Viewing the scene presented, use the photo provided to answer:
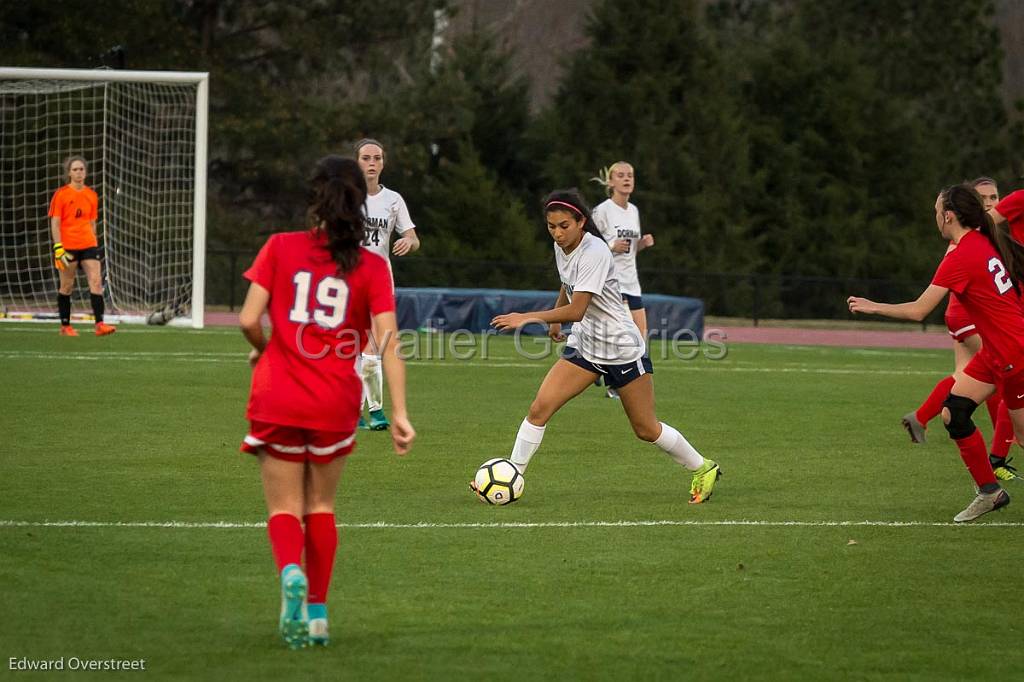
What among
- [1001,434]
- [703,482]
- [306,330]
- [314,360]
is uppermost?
[306,330]

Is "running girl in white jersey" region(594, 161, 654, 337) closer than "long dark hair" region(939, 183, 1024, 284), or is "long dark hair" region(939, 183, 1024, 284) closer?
"long dark hair" region(939, 183, 1024, 284)

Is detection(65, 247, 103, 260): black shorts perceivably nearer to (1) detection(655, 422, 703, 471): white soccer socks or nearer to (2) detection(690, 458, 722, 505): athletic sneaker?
(1) detection(655, 422, 703, 471): white soccer socks

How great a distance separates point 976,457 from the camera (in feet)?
28.0

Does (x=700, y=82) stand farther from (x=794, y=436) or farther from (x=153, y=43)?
(x=794, y=436)

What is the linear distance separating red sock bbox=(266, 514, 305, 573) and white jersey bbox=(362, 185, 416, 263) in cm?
652

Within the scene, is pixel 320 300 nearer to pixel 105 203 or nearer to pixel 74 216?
pixel 74 216

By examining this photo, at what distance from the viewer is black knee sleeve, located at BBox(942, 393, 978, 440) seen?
846 centimetres

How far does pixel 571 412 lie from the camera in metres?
14.1

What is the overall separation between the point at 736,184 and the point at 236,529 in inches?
1425

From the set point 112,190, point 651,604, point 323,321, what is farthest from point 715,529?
point 112,190

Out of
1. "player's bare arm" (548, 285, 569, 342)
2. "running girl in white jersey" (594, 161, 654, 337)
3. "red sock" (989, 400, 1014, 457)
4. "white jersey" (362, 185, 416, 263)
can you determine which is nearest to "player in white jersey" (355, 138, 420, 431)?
"white jersey" (362, 185, 416, 263)

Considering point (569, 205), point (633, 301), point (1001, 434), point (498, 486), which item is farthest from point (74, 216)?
point (1001, 434)

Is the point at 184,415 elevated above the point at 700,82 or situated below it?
below

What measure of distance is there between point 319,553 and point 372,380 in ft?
21.6
